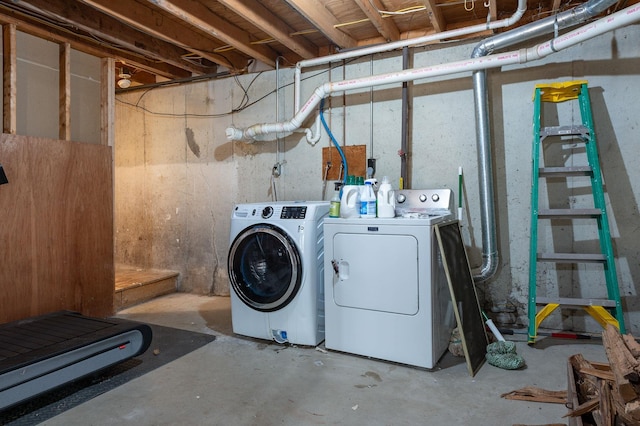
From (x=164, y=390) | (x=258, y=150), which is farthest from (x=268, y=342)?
(x=258, y=150)

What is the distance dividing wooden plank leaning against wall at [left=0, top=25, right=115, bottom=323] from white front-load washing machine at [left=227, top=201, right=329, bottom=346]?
122 centimetres

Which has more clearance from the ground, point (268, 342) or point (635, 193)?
point (635, 193)

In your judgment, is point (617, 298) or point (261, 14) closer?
point (617, 298)

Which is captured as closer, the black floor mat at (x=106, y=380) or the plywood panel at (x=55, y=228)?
the black floor mat at (x=106, y=380)

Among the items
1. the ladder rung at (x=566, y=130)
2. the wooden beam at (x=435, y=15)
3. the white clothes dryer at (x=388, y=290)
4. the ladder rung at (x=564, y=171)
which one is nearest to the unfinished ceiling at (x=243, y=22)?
the wooden beam at (x=435, y=15)

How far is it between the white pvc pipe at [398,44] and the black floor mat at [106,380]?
6.71ft

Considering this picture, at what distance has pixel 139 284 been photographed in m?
3.58

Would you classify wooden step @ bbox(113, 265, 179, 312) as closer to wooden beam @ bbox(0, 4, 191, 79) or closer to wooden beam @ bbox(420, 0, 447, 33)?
wooden beam @ bbox(0, 4, 191, 79)

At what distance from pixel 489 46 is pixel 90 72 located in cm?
306

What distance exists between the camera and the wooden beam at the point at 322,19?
256 cm

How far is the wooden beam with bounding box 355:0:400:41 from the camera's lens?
2.53 meters

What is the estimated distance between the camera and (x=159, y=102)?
4.12 m

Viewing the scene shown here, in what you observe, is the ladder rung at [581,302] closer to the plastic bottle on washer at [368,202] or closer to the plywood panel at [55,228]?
the plastic bottle on washer at [368,202]

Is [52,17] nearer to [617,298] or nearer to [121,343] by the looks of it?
[121,343]
